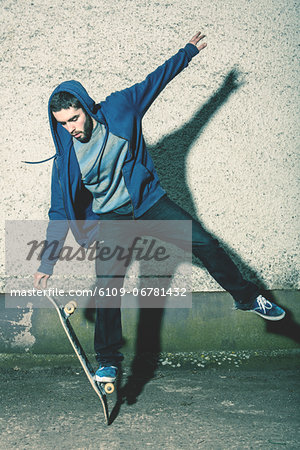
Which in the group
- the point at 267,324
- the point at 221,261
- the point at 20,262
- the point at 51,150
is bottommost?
the point at 267,324

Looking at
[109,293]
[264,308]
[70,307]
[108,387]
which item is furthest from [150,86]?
[108,387]

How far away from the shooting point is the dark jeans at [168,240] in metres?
2.74

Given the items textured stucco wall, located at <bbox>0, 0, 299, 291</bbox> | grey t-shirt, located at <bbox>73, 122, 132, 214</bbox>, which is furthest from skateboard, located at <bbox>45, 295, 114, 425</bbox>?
textured stucco wall, located at <bbox>0, 0, 299, 291</bbox>

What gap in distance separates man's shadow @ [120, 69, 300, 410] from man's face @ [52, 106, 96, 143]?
1.17 metres

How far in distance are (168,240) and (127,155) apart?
0.62m

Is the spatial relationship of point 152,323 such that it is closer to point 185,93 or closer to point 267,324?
point 267,324

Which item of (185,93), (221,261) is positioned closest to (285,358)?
(221,261)

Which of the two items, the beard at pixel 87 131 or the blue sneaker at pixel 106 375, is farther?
the blue sneaker at pixel 106 375

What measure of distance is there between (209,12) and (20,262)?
271 centimetres

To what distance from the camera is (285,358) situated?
12.2ft

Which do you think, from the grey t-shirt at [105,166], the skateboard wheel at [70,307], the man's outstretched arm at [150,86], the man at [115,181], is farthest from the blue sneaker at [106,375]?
the man's outstretched arm at [150,86]

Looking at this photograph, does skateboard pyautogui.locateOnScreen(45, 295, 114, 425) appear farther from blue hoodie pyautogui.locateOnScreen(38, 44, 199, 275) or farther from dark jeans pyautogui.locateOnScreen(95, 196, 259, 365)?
blue hoodie pyautogui.locateOnScreen(38, 44, 199, 275)

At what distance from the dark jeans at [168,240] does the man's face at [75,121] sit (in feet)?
1.92

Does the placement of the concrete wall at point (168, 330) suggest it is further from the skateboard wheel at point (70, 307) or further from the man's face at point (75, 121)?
the man's face at point (75, 121)
